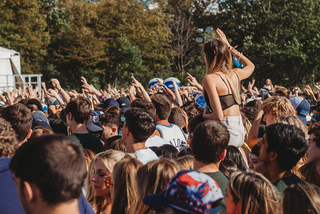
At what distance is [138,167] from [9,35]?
108 feet

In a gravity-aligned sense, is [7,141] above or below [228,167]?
above

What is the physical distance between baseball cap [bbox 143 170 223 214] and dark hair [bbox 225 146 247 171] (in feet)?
5.92

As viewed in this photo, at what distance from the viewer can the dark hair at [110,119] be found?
5289 mm

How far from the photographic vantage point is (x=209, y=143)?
2773 mm

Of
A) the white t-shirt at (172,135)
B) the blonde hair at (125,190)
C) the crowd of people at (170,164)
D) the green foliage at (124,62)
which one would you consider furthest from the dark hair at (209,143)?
the green foliage at (124,62)

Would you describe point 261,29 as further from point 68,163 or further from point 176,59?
point 68,163

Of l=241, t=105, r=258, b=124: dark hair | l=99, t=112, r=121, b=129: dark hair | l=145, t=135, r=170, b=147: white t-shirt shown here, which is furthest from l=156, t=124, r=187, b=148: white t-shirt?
l=241, t=105, r=258, b=124: dark hair

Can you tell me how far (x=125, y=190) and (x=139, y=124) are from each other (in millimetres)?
1160

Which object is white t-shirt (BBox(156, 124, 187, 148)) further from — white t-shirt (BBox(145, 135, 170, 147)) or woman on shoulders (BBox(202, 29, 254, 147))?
woman on shoulders (BBox(202, 29, 254, 147))

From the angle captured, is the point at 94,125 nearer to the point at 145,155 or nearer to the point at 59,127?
the point at 59,127

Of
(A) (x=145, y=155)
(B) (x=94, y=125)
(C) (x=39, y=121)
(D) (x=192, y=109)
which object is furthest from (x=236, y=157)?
(C) (x=39, y=121)

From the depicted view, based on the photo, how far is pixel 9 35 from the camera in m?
31.6

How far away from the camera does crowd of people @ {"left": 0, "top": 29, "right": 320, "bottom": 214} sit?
5.29 feet

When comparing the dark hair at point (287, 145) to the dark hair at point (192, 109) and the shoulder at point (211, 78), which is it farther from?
the dark hair at point (192, 109)
